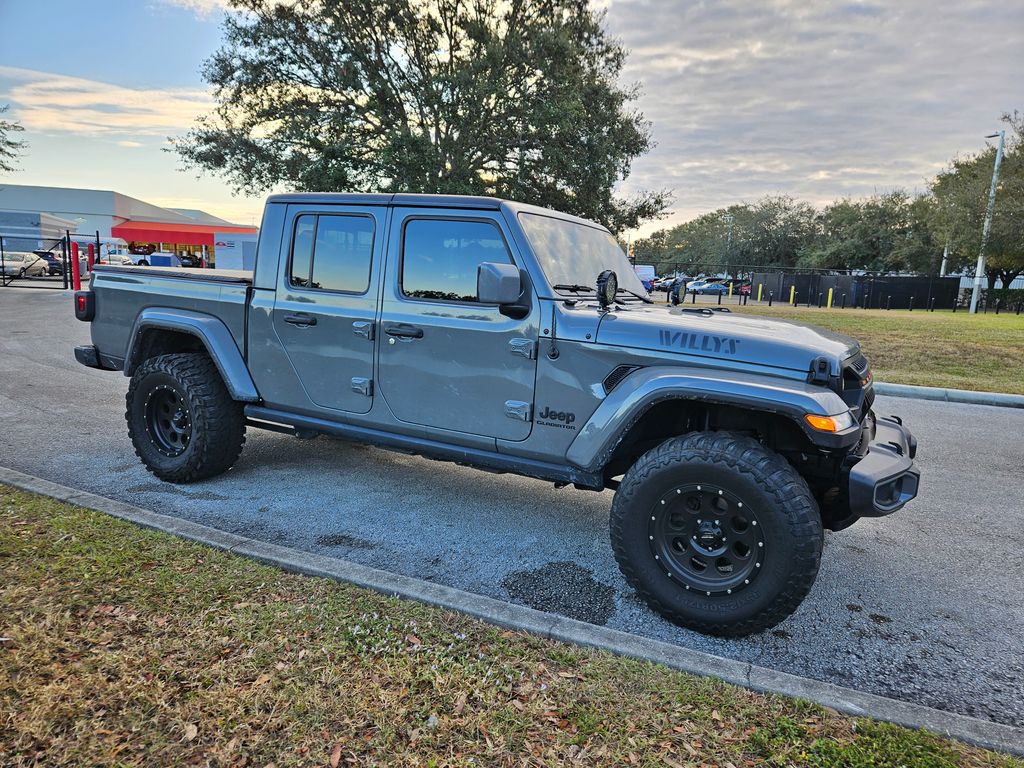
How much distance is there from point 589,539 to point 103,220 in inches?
3059

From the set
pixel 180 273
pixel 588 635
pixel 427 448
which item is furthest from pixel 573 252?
pixel 180 273

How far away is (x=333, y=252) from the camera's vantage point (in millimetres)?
4094

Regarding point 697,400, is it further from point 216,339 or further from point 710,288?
point 710,288

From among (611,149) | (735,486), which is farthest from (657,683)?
(611,149)

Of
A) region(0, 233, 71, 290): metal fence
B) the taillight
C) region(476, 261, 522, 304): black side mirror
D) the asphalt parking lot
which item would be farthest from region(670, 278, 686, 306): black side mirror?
region(0, 233, 71, 290): metal fence

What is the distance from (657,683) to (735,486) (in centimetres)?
86

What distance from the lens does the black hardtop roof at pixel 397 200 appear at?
367 centimetres

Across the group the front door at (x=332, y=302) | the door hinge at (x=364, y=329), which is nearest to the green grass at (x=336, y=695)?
the front door at (x=332, y=302)

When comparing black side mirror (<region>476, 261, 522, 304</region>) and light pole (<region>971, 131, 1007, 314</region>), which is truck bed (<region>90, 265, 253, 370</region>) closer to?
black side mirror (<region>476, 261, 522, 304</region>)

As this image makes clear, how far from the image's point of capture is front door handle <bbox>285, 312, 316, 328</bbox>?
4031 millimetres

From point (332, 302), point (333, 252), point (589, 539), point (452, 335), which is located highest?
point (333, 252)

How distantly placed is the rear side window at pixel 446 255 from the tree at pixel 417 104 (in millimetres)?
13474

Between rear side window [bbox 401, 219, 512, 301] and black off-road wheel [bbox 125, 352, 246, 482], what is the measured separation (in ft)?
5.31

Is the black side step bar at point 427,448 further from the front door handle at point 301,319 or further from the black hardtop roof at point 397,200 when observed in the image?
the black hardtop roof at point 397,200
